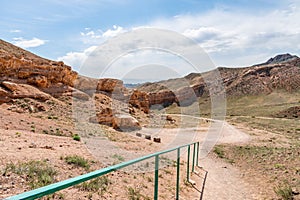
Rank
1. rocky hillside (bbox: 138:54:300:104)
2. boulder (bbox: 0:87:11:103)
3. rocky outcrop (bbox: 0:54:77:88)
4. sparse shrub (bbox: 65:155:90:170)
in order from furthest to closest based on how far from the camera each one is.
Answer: rocky hillside (bbox: 138:54:300:104), rocky outcrop (bbox: 0:54:77:88), boulder (bbox: 0:87:11:103), sparse shrub (bbox: 65:155:90:170)

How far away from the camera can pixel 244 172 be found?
388 inches

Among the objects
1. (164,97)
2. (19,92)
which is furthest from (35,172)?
(164,97)

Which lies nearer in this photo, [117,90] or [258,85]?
[117,90]

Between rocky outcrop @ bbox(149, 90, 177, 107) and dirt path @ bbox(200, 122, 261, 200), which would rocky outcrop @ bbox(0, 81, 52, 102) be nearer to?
dirt path @ bbox(200, 122, 261, 200)

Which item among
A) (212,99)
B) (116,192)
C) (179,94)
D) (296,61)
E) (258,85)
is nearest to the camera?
(116,192)

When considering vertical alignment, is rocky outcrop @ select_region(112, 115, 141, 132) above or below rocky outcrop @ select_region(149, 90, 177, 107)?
below

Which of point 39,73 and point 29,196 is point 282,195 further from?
point 39,73

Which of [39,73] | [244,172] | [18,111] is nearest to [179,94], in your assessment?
[39,73]

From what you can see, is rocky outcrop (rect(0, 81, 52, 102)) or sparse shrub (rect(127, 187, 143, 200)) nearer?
sparse shrub (rect(127, 187, 143, 200))

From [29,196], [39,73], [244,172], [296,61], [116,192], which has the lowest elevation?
[244,172]

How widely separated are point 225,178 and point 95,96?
2466 cm

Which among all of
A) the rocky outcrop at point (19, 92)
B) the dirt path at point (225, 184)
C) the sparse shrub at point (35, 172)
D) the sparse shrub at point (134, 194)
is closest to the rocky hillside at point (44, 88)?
the rocky outcrop at point (19, 92)

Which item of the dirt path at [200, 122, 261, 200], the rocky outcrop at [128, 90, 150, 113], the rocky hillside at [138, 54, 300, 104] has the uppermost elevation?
the rocky hillside at [138, 54, 300, 104]

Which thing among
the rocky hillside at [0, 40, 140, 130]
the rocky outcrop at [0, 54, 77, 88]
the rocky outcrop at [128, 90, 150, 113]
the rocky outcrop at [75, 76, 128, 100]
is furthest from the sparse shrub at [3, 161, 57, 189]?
the rocky outcrop at [128, 90, 150, 113]
